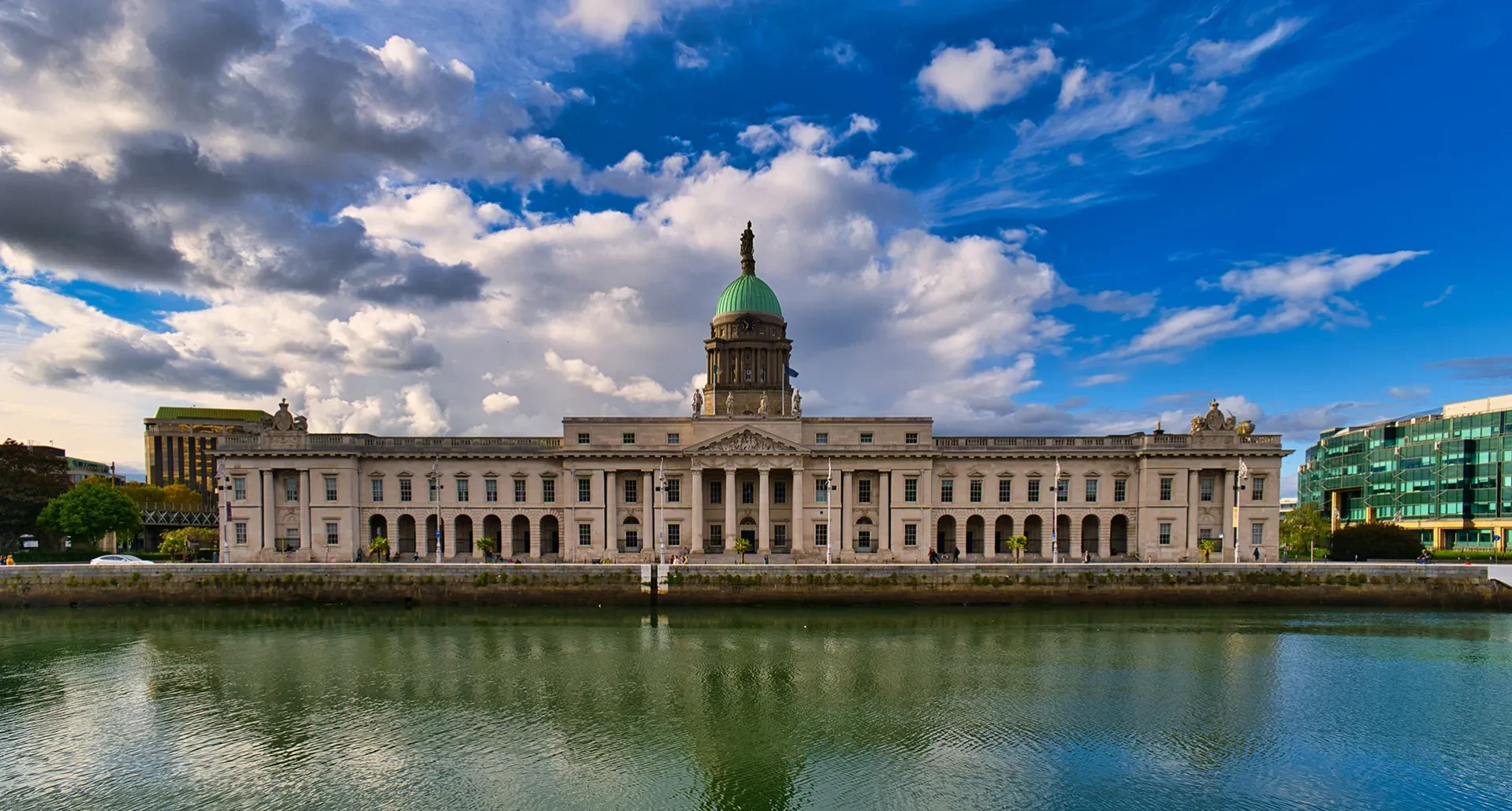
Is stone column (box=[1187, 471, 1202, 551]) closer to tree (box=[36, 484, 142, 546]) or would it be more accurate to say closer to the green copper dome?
the green copper dome

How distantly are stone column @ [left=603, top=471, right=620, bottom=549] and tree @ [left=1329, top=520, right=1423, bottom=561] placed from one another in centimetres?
6003

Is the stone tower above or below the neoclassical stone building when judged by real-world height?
above

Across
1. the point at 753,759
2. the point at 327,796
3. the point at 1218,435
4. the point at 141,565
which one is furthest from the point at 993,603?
the point at 141,565

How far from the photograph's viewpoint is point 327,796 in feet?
67.2

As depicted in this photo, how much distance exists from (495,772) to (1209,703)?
78.4ft

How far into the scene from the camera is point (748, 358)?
3095 inches

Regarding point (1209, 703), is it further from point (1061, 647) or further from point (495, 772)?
point (495, 772)

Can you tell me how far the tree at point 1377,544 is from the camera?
211 ft

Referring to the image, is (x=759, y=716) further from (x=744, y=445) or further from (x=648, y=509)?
(x=648, y=509)

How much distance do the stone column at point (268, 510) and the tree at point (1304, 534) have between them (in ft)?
276

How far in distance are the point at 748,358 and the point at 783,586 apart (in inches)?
1289

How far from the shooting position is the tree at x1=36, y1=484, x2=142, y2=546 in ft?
220

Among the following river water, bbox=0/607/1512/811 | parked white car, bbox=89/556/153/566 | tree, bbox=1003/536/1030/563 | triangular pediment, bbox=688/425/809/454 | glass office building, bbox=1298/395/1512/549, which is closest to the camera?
river water, bbox=0/607/1512/811

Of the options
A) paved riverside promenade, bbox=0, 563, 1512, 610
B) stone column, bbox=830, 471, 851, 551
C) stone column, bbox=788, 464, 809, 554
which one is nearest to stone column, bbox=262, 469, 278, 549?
paved riverside promenade, bbox=0, 563, 1512, 610
